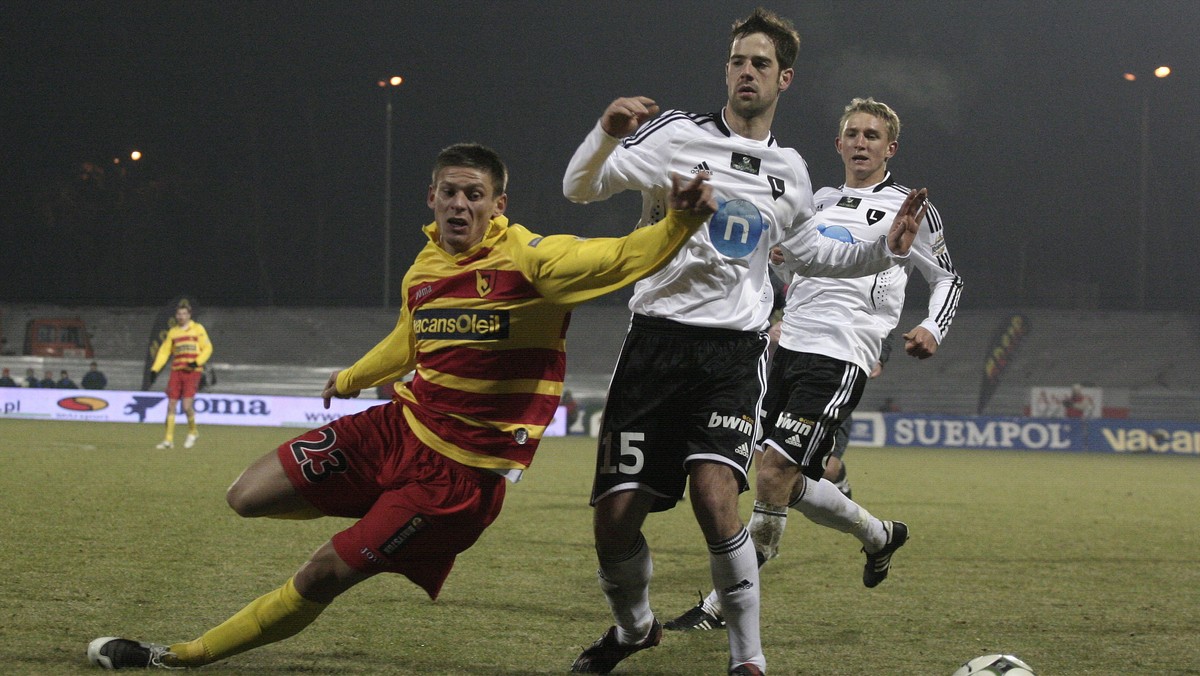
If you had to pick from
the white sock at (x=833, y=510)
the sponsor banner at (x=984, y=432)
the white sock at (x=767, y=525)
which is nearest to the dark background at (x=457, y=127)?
the sponsor banner at (x=984, y=432)

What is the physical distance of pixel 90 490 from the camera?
35.0ft

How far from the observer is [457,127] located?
48531 mm

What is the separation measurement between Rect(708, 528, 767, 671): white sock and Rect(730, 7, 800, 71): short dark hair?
1.90 metres

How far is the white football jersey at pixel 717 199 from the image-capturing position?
4312 millimetres

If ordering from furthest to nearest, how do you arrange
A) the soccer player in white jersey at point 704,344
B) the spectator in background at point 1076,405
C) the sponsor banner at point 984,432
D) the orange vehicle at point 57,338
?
the orange vehicle at point 57,338 → the spectator in background at point 1076,405 → the sponsor banner at point 984,432 → the soccer player in white jersey at point 704,344

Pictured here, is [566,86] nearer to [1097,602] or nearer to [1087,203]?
[1087,203]

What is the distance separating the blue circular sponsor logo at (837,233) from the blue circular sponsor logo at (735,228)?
1689 mm

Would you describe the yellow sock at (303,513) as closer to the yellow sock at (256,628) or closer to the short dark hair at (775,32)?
the yellow sock at (256,628)

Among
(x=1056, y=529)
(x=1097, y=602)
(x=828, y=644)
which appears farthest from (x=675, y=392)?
(x=1056, y=529)

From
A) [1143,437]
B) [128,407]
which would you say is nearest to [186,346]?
[128,407]

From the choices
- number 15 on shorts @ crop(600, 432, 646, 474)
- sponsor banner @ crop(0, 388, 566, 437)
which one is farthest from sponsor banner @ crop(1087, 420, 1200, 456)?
number 15 on shorts @ crop(600, 432, 646, 474)

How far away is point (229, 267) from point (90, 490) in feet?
125

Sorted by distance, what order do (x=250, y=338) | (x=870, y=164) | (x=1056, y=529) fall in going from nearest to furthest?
(x=870, y=164)
(x=1056, y=529)
(x=250, y=338)

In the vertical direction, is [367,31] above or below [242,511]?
above
